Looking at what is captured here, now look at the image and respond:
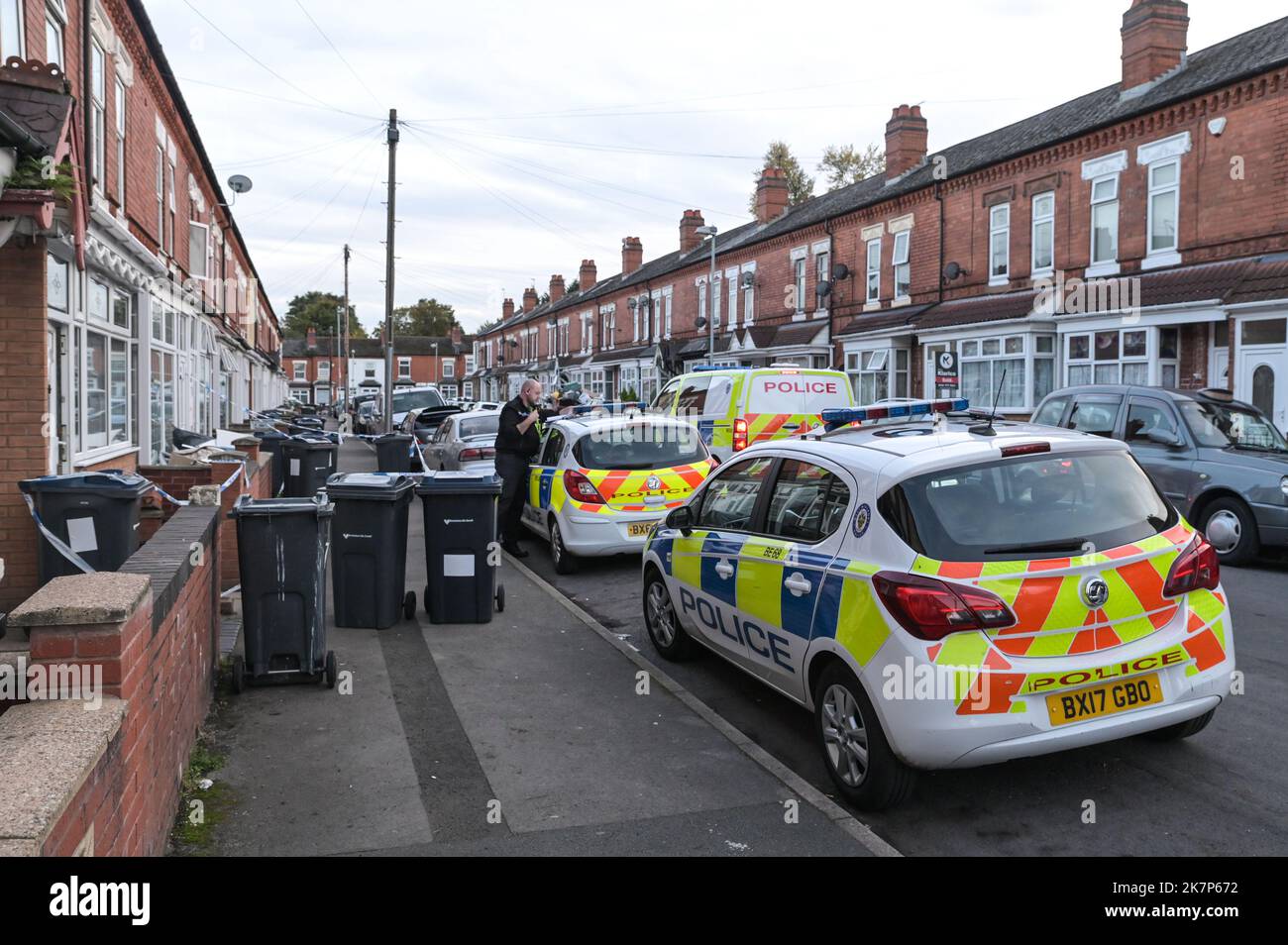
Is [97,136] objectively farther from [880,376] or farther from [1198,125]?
[880,376]

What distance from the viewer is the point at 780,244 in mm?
34531

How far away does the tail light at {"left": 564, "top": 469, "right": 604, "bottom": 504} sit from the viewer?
10008mm

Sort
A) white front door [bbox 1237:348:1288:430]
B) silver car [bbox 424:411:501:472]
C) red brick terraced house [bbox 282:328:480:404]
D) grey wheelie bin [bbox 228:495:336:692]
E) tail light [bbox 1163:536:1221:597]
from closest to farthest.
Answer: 1. tail light [bbox 1163:536:1221:597]
2. grey wheelie bin [bbox 228:495:336:692]
3. silver car [bbox 424:411:501:472]
4. white front door [bbox 1237:348:1288:430]
5. red brick terraced house [bbox 282:328:480:404]

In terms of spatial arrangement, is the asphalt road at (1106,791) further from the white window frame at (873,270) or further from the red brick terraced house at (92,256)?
the white window frame at (873,270)

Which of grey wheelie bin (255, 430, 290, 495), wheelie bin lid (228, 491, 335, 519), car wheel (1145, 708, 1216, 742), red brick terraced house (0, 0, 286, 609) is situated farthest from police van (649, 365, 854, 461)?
car wheel (1145, 708, 1216, 742)

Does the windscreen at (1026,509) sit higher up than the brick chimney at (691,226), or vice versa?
the brick chimney at (691,226)

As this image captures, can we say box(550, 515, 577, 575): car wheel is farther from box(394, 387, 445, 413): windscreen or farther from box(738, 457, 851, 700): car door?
box(394, 387, 445, 413): windscreen

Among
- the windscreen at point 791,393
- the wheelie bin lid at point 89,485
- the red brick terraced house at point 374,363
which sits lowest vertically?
the wheelie bin lid at point 89,485

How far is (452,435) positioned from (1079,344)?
13631mm

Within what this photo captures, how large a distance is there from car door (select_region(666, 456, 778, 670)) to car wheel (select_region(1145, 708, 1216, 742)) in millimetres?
2042

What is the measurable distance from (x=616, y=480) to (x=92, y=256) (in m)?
4.94

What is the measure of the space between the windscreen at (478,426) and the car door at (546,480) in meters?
4.31

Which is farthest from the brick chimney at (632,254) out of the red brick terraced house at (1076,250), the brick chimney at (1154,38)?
the brick chimney at (1154,38)

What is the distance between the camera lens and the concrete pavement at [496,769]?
164 inches
